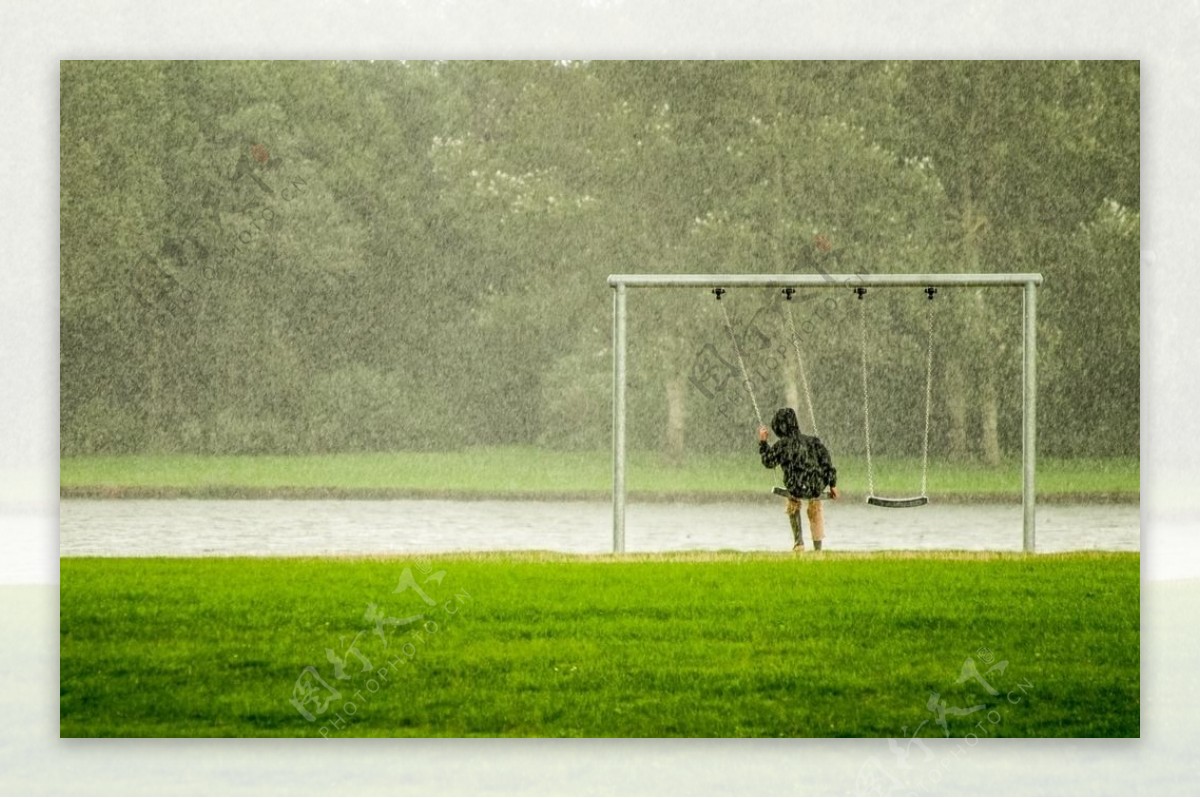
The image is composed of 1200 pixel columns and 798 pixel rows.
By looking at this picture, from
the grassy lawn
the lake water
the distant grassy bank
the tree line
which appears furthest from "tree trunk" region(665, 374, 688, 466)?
the grassy lawn

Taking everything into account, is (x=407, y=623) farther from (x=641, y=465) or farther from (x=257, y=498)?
(x=641, y=465)

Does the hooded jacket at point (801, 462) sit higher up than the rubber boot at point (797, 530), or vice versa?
the hooded jacket at point (801, 462)

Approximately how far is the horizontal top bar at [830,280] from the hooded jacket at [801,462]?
92 centimetres

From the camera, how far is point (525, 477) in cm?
1692

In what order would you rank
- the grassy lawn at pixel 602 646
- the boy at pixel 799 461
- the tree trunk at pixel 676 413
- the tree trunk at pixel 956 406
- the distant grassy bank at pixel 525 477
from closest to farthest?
1. the grassy lawn at pixel 602 646
2. the boy at pixel 799 461
3. the distant grassy bank at pixel 525 477
4. the tree trunk at pixel 956 406
5. the tree trunk at pixel 676 413

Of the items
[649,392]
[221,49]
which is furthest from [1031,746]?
[649,392]

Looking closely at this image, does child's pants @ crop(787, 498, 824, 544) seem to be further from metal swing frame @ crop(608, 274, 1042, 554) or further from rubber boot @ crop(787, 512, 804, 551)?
metal swing frame @ crop(608, 274, 1042, 554)

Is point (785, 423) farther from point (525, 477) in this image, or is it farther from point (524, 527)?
point (525, 477)

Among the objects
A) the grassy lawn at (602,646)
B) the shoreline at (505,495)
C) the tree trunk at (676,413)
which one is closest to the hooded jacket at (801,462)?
the grassy lawn at (602,646)

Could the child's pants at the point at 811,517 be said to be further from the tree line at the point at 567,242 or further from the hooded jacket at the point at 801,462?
the tree line at the point at 567,242

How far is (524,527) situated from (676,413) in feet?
14.0

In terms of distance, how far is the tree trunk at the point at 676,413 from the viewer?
18.2 metres

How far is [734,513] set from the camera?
15.8m

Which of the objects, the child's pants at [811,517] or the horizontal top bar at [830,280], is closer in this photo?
the horizontal top bar at [830,280]
